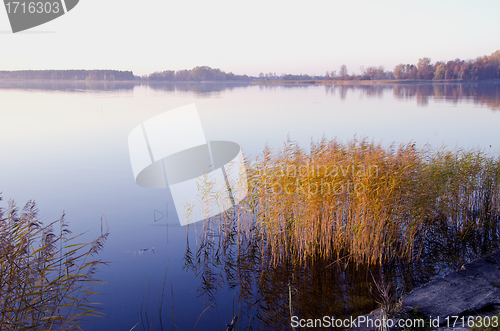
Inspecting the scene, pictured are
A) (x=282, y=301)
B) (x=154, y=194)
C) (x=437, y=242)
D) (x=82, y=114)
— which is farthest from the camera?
(x=82, y=114)

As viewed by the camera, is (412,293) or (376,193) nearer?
(412,293)

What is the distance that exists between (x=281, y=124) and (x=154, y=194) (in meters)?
16.6

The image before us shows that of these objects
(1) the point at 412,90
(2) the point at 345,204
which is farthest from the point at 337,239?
(1) the point at 412,90

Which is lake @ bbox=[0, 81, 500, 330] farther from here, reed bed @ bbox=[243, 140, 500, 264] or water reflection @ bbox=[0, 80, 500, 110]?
water reflection @ bbox=[0, 80, 500, 110]

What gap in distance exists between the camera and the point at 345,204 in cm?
756

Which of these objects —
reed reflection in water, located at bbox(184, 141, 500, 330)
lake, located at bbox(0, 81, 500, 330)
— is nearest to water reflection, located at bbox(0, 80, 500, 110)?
lake, located at bbox(0, 81, 500, 330)

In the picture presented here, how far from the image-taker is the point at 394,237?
7.77 meters

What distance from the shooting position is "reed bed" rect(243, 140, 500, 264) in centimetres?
724

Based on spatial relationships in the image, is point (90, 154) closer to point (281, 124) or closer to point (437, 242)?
point (281, 124)

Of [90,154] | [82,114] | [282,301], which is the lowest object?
[282,301]

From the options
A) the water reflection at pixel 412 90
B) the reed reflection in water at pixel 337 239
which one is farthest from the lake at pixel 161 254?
the water reflection at pixel 412 90

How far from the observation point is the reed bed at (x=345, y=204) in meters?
7.24

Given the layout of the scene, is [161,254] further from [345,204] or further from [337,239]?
[345,204]

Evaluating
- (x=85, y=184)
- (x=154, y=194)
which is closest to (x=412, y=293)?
(x=154, y=194)
